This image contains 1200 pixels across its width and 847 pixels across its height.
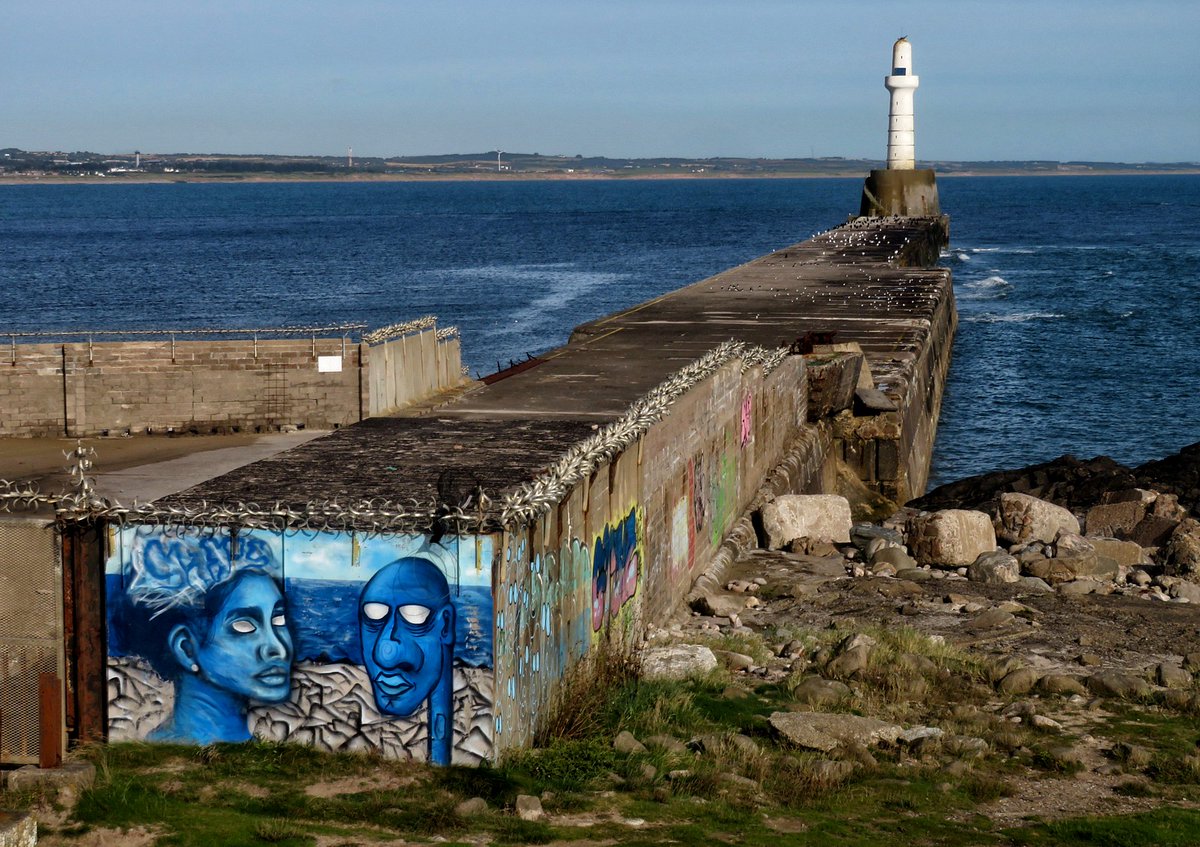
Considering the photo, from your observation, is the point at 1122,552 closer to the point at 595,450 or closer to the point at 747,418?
the point at 747,418

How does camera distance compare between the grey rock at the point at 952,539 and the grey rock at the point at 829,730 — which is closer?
the grey rock at the point at 829,730

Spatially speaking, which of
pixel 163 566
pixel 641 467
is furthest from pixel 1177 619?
pixel 163 566

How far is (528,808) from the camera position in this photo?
30.1ft

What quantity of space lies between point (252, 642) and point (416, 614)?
117cm

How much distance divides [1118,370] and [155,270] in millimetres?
54519

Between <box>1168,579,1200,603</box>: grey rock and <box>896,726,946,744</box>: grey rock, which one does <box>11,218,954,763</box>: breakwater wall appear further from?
<box>1168,579,1200,603</box>: grey rock

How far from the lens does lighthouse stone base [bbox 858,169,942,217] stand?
8894cm

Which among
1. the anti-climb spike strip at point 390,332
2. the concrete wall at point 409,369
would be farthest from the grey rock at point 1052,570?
the anti-climb spike strip at point 390,332

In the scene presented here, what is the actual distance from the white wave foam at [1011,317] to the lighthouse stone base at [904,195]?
27670 mm

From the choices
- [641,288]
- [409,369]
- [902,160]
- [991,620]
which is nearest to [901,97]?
[902,160]

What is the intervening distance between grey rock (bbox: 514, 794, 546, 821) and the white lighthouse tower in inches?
3295

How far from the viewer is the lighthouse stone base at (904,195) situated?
88.9m

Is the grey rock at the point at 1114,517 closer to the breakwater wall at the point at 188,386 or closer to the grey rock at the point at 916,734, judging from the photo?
the breakwater wall at the point at 188,386

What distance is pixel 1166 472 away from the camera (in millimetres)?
26234
